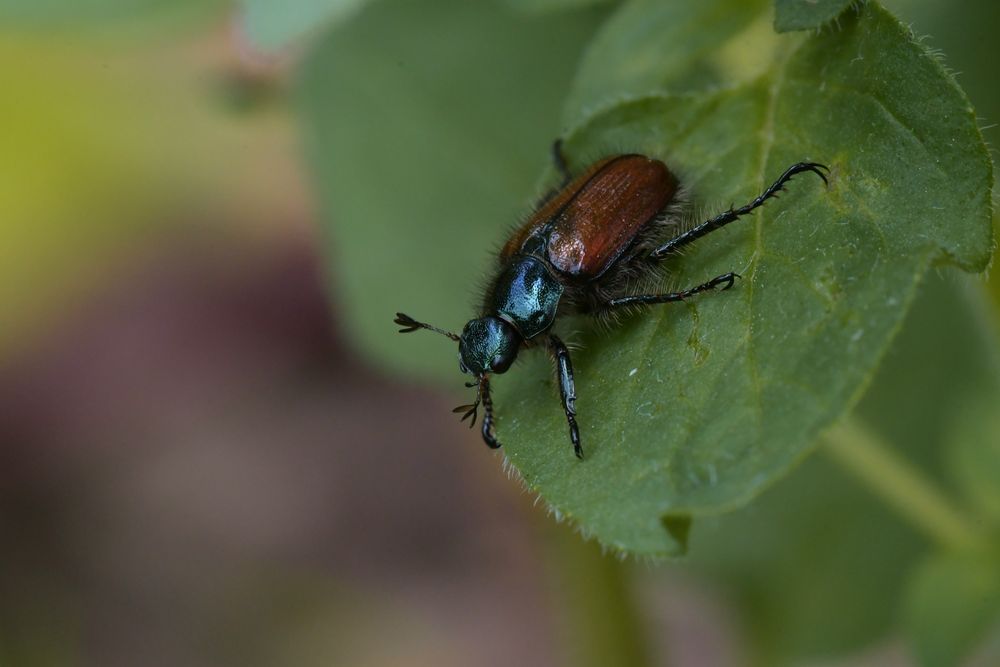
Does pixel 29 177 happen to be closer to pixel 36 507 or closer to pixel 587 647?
pixel 36 507

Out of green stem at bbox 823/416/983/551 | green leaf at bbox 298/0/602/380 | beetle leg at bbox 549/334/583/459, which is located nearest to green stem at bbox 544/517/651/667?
green leaf at bbox 298/0/602/380

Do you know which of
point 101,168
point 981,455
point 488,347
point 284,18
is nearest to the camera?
point 284,18

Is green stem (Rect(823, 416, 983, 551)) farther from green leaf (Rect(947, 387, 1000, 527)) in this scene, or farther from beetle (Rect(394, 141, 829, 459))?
beetle (Rect(394, 141, 829, 459))

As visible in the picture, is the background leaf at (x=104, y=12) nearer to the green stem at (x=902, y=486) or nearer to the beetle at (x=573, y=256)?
the beetle at (x=573, y=256)

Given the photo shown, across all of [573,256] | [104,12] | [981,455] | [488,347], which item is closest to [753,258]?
[573,256]

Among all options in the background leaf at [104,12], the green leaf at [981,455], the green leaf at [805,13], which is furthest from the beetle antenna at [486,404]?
the background leaf at [104,12]

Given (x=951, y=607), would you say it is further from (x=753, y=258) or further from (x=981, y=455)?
(x=753, y=258)
